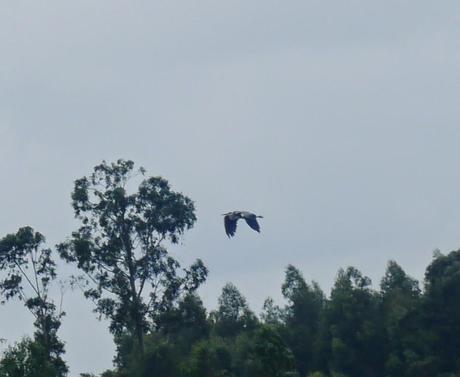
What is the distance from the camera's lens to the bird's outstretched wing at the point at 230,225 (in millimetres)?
46541

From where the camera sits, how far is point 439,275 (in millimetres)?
79438

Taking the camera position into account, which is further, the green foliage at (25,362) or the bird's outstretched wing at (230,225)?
the green foliage at (25,362)

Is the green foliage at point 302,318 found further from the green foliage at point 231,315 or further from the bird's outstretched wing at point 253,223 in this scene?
the bird's outstretched wing at point 253,223

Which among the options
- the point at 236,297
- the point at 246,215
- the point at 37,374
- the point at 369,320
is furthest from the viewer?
the point at 236,297

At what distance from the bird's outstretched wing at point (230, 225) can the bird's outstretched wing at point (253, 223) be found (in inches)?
29.5

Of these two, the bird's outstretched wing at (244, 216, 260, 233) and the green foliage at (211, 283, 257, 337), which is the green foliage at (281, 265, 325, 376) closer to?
the green foliage at (211, 283, 257, 337)

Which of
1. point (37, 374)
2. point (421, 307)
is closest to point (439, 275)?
point (421, 307)

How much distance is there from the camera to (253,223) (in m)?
Result: 45.3

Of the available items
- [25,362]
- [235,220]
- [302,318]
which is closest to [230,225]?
[235,220]

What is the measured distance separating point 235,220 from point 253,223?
219cm

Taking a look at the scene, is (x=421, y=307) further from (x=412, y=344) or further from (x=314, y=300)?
(x=314, y=300)

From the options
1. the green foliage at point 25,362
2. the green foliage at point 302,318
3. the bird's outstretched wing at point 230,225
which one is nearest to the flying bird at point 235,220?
the bird's outstretched wing at point 230,225

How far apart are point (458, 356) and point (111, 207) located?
63.1ft

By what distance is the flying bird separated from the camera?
4538cm
